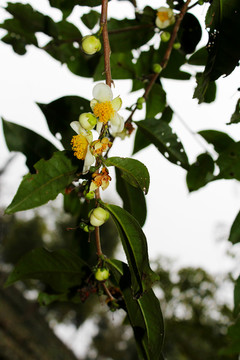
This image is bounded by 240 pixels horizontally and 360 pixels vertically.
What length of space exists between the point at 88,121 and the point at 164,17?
0.46 metres

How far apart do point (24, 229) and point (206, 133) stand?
616 inches

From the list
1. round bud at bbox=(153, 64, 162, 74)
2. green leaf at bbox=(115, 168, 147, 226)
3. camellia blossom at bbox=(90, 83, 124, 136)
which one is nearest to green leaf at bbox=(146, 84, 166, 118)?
round bud at bbox=(153, 64, 162, 74)

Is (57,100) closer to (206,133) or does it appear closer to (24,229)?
(206,133)

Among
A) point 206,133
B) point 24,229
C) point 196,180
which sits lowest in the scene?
point 24,229

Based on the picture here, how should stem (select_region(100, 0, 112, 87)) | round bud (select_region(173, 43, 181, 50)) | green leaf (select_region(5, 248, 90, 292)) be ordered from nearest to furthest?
1. stem (select_region(100, 0, 112, 87))
2. green leaf (select_region(5, 248, 90, 292))
3. round bud (select_region(173, 43, 181, 50))

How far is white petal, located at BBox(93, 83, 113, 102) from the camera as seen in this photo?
1.97 ft

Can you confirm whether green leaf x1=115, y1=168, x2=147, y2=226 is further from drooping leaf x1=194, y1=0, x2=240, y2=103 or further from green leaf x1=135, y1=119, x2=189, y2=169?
drooping leaf x1=194, y1=0, x2=240, y2=103

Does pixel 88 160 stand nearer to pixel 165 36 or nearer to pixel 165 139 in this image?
pixel 165 139

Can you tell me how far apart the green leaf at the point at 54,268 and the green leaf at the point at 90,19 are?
74 cm

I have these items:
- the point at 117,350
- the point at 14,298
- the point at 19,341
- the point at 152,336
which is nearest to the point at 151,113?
the point at 152,336

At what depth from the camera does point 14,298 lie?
1208 cm

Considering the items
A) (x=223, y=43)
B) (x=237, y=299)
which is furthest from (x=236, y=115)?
(x=237, y=299)

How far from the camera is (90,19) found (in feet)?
3.49

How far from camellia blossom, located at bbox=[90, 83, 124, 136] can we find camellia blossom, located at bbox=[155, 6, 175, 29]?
373mm
